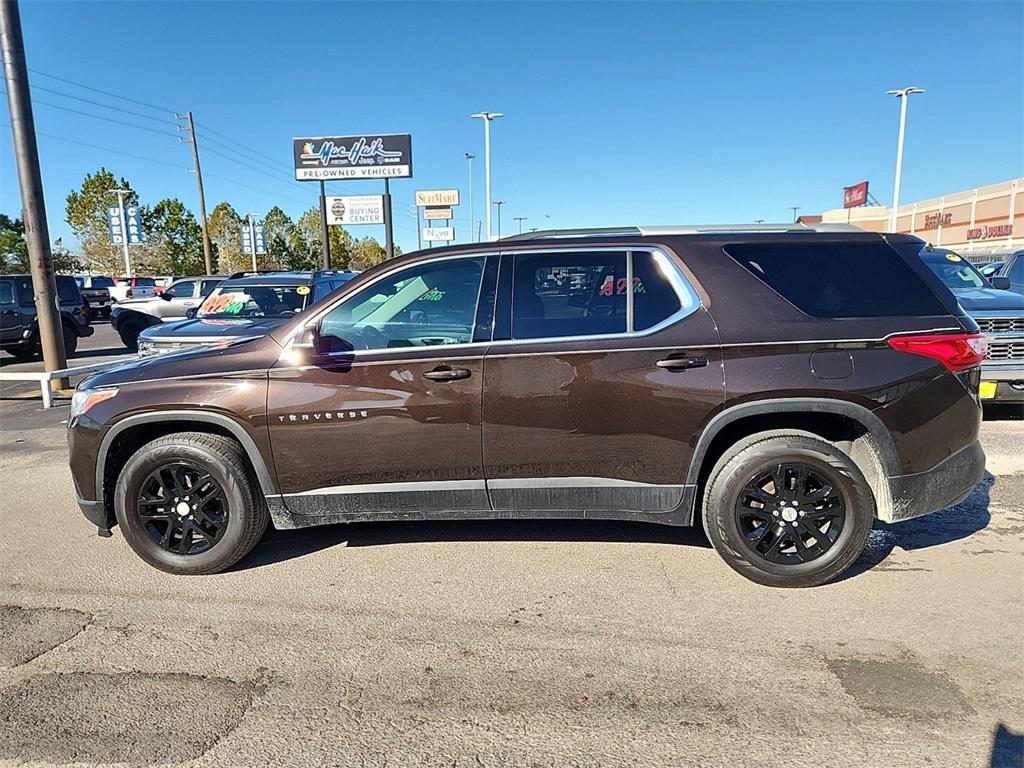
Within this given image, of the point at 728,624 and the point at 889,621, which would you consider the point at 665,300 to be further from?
the point at 889,621

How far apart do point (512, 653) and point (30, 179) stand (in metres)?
10.2

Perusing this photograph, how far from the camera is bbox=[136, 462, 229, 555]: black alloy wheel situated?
147 inches

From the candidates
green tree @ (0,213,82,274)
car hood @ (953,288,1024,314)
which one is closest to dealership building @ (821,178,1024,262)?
car hood @ (953,288,1024,314)

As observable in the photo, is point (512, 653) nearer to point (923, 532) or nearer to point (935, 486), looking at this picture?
point (935, 486)

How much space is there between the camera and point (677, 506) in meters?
3.54

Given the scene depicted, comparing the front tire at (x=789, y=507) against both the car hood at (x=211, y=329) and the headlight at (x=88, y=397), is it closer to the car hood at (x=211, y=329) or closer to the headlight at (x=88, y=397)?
the headlight at (x=88, y=397)

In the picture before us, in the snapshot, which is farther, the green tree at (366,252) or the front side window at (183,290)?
the green tree at (366,252)

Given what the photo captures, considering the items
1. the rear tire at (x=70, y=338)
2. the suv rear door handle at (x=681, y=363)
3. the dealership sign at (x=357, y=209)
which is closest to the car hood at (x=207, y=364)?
the suv rear door handle at (x=681, y=363)

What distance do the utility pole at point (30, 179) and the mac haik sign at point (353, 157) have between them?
2038cm

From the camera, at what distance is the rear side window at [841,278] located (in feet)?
11.3

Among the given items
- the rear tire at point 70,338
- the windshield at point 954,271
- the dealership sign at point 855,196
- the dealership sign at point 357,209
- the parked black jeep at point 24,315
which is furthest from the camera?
the dealership sign at point 855,196

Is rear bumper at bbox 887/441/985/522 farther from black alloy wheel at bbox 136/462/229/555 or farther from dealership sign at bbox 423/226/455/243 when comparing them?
dealership sign at bbox 423/226/455/243

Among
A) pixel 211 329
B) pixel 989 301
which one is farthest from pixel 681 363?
pixel 211 329

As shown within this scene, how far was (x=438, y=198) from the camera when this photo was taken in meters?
45.6
